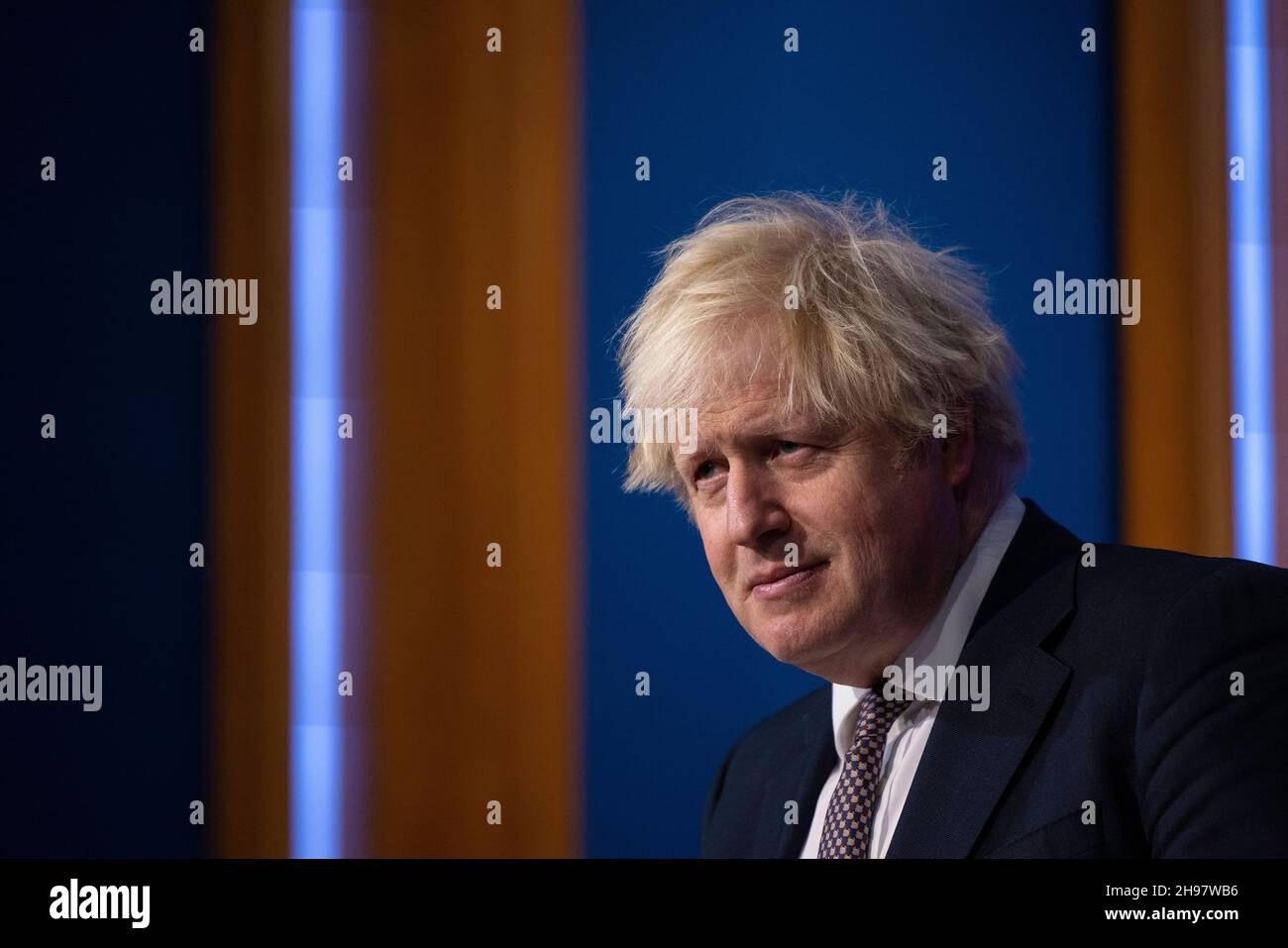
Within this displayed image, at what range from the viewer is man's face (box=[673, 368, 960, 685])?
1626 mm

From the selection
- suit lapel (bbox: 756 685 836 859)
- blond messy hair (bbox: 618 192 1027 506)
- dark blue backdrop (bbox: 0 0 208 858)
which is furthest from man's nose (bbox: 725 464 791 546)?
dark blue backdrop (bbox: 0 0 208 858)

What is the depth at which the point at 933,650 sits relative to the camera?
1624mm

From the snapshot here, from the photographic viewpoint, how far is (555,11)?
200cm

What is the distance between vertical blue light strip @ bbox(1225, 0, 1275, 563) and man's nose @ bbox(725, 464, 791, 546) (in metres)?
0.77

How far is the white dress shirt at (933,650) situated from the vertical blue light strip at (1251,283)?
1.55 feet

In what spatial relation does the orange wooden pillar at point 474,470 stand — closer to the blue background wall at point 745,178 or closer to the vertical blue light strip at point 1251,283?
the blue background wall at point 745,178

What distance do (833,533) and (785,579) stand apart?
0.30 ft

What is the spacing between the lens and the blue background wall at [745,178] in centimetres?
189

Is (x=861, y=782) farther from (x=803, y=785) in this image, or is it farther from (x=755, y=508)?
(x=755, y=508)

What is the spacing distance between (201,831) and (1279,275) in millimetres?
1951

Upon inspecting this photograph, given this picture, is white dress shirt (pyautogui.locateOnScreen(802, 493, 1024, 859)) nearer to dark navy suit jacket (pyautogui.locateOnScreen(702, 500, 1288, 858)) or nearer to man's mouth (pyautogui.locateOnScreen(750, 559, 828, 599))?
dark navy suit jacket (pyautogui.locateOnScreen(702, 500, 1288, 858))

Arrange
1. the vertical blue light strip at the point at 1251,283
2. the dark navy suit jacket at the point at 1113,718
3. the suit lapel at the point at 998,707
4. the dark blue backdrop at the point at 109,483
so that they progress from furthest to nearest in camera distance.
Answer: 1. the dark blue backdrop at the point at 109,483
2. the vertical blue light strip at the point at 1251,283
3. the suit lapel at the point at 998,707
4. the dark navy suit jacket at the point at 1113,718

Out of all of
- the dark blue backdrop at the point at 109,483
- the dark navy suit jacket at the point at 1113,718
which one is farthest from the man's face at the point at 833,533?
the dark blue backdrop at the point at 109,483

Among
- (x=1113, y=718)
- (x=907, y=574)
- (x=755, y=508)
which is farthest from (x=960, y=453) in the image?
(x=1113, y=718)
